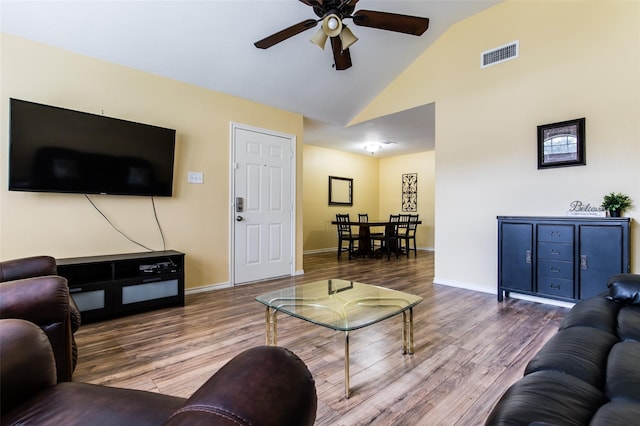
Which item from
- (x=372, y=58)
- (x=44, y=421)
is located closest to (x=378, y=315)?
(x=44, y=421)

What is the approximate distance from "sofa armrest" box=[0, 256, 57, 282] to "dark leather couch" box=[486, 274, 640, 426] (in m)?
2.31

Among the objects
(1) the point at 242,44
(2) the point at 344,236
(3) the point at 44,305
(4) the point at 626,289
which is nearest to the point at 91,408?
(3) the point at 44,305

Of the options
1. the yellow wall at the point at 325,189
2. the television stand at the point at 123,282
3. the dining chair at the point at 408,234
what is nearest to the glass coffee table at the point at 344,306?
the television stand at the point at 123,282

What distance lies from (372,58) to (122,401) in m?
4.22

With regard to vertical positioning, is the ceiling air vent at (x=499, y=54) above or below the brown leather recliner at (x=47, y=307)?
above

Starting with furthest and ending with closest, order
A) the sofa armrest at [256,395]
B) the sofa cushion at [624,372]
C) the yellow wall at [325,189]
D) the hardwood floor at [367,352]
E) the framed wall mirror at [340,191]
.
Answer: the framed wall mirror at [340,191], the yellow wall at [325,189], the hardwood floor at [367,352], the sofa cushion at [624,372], the sofa armrest at [256,395]

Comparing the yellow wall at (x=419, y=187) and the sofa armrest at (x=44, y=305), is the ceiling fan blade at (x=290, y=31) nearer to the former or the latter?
the sofa armrest at (x=44, y=305)

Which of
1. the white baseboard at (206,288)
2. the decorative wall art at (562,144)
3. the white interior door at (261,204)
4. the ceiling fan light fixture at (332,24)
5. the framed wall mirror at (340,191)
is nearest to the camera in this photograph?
the ceiling fan light fixture at (332,24)

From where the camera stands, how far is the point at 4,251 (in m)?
2.58

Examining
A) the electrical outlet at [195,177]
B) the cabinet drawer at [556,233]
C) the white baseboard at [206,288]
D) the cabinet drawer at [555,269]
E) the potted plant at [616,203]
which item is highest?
the electrical outlet at [195,177]

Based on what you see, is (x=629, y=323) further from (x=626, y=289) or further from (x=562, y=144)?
(x=562, y=144)

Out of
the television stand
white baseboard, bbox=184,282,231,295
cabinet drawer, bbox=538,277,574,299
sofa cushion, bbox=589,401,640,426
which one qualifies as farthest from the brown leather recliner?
cabinet drawer, bbox=538,277,574,299

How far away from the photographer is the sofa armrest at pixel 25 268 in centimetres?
169

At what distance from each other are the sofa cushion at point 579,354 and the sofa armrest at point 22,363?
1.49m
